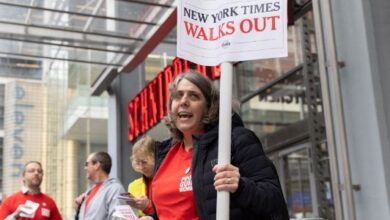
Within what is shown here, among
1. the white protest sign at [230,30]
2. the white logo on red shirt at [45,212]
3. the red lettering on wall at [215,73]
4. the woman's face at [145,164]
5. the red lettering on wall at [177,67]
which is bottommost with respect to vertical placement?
the white logo on red shirt at [45,212]

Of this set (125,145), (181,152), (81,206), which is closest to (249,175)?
(181,152)

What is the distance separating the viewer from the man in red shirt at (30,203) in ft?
18.3

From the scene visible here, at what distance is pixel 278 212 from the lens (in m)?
2.10

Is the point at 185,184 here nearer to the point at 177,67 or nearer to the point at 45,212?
the point at 45,212

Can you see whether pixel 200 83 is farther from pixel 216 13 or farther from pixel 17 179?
pixel 17 179

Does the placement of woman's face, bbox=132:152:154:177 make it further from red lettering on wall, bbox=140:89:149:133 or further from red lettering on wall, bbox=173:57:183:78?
red lettering on wall, bbox=140:89:149:133

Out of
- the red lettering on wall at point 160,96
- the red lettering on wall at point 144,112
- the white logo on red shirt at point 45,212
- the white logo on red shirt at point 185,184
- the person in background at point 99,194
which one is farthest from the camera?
the red lettering on wall at point 144,112

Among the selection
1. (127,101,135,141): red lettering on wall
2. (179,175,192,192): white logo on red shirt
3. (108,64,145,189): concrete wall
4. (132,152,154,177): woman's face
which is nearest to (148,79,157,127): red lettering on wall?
(127,101,135,141): red lettering on wall

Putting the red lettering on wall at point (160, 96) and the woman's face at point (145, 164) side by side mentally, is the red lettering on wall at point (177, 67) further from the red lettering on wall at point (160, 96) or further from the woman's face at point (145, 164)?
the woman's face at point (145, 164)

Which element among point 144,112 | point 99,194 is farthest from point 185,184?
point 144,112

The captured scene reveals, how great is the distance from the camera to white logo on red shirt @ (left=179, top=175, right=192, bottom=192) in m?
2.27

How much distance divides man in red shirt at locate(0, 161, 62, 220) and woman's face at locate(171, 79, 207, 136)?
12.0 ft

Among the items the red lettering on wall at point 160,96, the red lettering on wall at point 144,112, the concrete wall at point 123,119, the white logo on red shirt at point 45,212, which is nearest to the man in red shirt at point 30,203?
the white logo on red shirt at point 45,212

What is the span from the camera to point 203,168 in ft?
7.25
